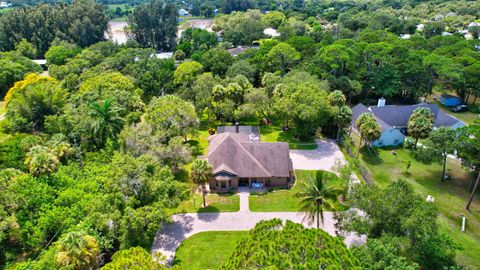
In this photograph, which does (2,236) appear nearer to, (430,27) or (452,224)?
(452,224)

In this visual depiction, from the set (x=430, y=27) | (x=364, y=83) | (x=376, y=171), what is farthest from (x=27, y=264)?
(x=430, y=27)

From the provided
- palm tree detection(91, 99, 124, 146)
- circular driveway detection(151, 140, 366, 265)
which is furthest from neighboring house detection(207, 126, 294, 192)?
palm tree detection(91, 99, 124, 146)

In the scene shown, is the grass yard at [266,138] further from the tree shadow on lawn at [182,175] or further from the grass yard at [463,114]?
the grass yard at [463,114]

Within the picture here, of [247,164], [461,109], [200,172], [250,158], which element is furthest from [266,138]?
[461,109]

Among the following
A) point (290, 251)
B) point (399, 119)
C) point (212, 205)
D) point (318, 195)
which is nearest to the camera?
point (290, 251)

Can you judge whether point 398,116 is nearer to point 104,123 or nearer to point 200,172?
point 200,172

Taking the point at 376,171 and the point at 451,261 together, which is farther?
Answer: the point at 376,171

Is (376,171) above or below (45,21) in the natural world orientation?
below
